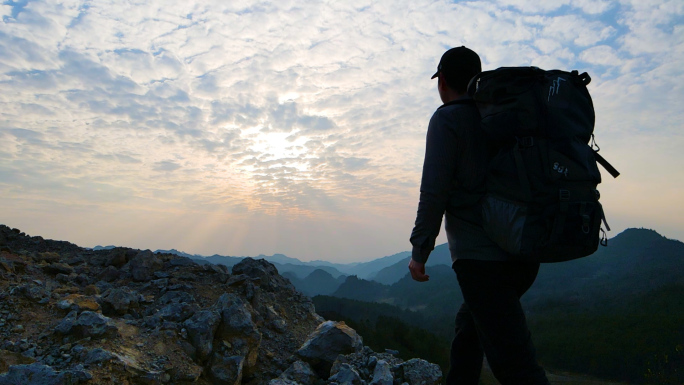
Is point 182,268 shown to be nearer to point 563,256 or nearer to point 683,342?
point 563,256

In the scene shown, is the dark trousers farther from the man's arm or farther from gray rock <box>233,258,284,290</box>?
gray rock <box>233,258,284,290</box>

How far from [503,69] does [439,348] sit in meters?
52.3

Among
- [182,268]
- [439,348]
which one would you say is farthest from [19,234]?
[439,348]

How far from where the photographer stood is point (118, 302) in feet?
18.3

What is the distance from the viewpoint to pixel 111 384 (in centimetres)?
386

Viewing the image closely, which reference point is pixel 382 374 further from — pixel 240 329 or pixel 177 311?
pixel 177 311

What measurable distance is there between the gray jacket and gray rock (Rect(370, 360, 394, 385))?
329 centimetres

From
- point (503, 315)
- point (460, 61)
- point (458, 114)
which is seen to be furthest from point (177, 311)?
point (460, 61)

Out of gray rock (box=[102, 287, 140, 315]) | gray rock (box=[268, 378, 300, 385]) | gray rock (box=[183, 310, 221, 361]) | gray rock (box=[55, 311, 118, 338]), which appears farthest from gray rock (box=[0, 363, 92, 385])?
gray rock (box=[268, 378, 300, 385])

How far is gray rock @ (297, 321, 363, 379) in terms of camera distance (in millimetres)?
5793

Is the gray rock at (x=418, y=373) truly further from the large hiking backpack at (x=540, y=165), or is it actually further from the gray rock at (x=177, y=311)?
the large hiking backpack at (x=540, y=165)

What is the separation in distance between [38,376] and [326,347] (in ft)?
11.7

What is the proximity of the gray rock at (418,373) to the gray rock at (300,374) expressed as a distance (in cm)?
121

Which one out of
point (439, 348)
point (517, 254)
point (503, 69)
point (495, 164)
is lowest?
point (439, 348)
